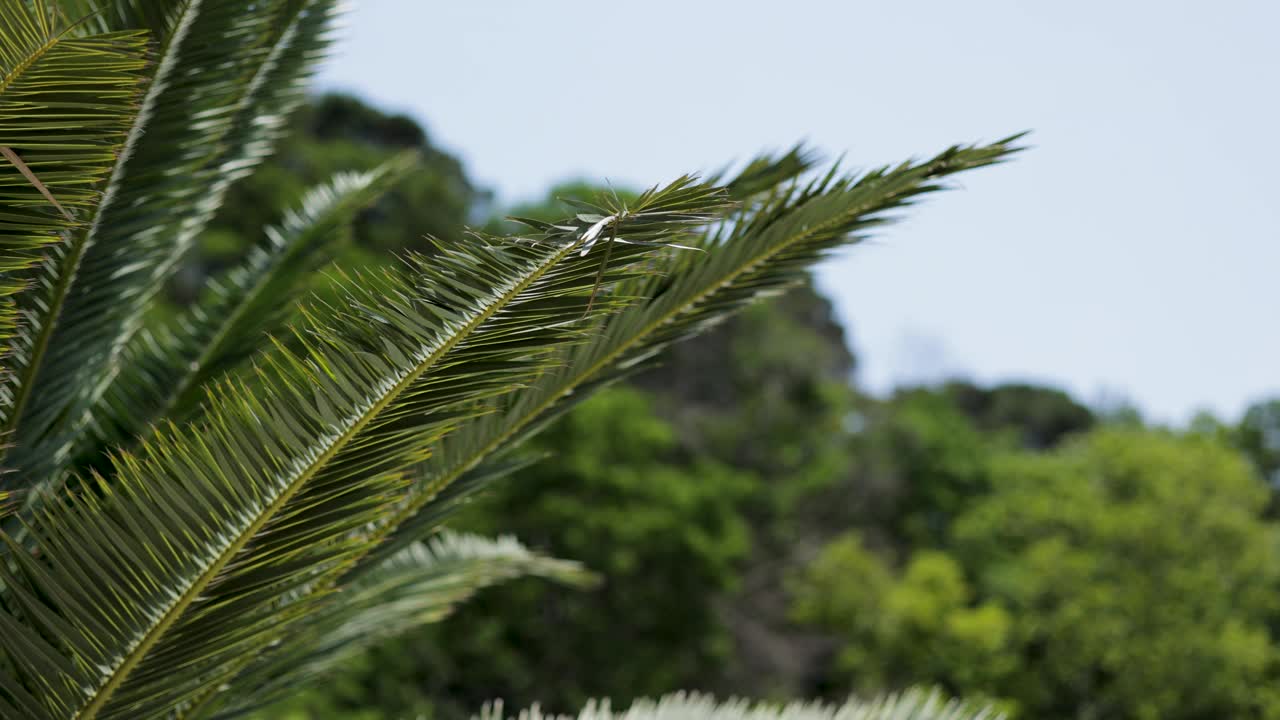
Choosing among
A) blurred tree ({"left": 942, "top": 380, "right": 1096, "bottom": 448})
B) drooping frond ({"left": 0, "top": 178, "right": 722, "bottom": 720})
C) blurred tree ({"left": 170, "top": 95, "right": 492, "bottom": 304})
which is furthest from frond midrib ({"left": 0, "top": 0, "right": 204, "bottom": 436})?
blurred tree ({"left": 942, "top": 380, "right": 1096, "bottom": 448})

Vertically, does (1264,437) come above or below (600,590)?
→ above

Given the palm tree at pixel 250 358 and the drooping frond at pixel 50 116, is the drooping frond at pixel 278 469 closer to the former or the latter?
the palm tree at pixel 250 358

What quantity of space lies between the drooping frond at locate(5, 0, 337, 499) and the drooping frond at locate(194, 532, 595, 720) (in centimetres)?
79

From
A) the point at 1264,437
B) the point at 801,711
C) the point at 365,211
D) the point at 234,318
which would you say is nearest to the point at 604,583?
the point at 365,211

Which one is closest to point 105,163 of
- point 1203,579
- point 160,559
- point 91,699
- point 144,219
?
point 144,219

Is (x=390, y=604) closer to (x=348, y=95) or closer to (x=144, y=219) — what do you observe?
(x=144, y=219)

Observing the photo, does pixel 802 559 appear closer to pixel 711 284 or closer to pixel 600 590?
pixel 600 590

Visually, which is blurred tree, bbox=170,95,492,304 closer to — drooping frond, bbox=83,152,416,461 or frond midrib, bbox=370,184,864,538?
drooping frond, bbox=83,152,416,461

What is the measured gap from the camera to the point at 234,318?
3.75 meters

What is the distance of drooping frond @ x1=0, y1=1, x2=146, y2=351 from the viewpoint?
183cm

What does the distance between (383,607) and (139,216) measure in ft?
4.76

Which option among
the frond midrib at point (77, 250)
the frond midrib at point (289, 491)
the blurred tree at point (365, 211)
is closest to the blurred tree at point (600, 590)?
the blurred tree at point (365, 211)

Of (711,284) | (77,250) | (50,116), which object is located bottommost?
(77,250)

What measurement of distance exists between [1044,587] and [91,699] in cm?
1699
